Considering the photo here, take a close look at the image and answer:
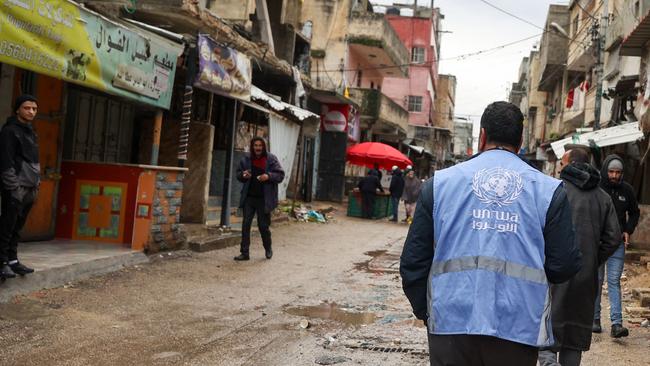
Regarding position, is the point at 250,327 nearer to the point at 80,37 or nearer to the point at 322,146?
the point at 80,37

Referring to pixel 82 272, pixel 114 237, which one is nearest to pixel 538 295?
pixel 82 272

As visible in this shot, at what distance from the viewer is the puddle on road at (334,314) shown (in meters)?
6.48

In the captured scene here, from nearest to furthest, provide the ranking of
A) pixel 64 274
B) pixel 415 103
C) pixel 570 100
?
pixel 64 274 < pixel 570 100 < pixel 415 103

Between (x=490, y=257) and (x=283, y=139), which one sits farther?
A: (x=283, y=139)

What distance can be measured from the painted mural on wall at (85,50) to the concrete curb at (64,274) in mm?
2046

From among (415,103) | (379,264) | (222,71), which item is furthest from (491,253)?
(415,103)

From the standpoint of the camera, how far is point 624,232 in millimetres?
6562

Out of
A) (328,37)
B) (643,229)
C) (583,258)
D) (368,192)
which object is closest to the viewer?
(583,258)

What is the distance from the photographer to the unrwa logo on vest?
2.57m

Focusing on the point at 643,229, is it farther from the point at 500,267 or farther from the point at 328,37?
the point at 328,37

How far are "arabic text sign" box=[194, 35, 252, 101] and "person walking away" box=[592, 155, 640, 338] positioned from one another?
6144 mm

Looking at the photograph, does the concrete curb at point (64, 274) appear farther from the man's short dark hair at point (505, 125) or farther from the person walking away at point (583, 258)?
the man's short dark hair at point (505, 125)

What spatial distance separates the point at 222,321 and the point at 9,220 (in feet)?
7.28

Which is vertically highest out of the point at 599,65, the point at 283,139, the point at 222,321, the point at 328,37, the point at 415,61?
the point at 415,61
